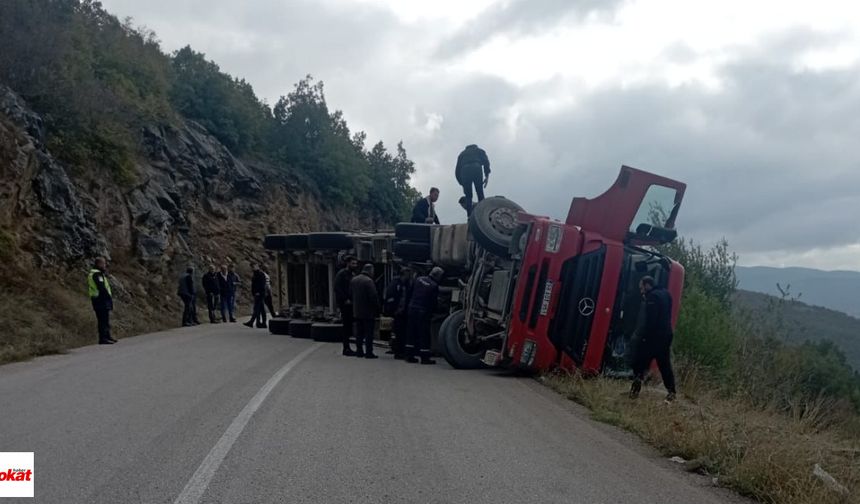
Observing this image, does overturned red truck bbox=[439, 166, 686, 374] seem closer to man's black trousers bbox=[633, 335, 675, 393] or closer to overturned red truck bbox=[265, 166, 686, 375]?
overturned red truck bbox=[265, 166, 686, 375]

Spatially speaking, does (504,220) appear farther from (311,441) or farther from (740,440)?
(311,441)

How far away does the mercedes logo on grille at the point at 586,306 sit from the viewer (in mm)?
12148

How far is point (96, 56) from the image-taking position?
32.4m

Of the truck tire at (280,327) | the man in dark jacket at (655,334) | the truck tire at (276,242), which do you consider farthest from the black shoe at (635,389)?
the truck tire at (276,242)

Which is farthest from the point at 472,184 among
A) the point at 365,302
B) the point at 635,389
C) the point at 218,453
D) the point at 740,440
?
the point at 218,453

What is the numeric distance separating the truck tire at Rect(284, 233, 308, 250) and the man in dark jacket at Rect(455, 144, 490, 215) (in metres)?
6.06

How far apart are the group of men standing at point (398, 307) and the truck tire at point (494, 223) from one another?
4.16ft

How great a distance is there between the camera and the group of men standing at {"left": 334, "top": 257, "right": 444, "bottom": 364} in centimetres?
1416

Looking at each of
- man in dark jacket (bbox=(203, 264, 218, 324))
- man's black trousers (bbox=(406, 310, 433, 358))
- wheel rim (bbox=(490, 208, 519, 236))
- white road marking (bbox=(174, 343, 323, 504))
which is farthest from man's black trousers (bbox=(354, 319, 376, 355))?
man in dark jacket (bbox=(203, 264, 218, 324))

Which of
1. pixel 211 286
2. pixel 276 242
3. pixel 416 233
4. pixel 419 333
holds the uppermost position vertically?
pixel 416 233

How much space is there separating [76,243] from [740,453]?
18.1 meters

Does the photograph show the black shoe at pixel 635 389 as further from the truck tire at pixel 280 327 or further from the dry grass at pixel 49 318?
the truck tire at pixel 280 327

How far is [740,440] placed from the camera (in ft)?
24.4

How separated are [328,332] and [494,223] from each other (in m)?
6.43
